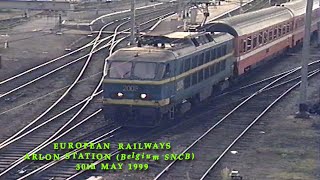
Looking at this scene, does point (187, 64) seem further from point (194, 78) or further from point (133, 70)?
point (133, 70)

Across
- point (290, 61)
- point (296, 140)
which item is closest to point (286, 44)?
point (290, 61)

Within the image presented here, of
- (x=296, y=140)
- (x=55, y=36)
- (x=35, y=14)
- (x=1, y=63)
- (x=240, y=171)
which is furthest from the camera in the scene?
(x=35, y=14)

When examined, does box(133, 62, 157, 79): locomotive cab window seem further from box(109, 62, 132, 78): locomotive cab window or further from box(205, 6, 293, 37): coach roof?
box(205, 6, 293, 37): coach roof

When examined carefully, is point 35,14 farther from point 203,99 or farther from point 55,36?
point 203,99

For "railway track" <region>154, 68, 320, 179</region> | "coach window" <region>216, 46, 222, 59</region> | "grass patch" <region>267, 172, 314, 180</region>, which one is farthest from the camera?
"coach window" <region>216, 46, 222, 59</region>

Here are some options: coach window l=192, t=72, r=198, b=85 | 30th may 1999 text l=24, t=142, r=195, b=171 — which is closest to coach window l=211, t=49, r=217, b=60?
coach window l=192, t=72, r=198, b=85

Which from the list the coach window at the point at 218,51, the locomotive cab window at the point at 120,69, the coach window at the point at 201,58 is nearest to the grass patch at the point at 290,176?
the locomotive cab window at the point at 120,69

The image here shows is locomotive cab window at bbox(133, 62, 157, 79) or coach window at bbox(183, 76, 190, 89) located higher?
locomotive cab window at bbox(133, 62, 157, 79)
